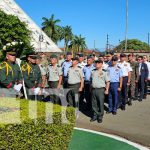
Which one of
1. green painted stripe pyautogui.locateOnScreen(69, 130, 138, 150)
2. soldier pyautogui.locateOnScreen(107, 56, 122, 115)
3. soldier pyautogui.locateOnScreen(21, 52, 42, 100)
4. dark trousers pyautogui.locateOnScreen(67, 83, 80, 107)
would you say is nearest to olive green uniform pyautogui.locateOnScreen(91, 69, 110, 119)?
dark trousers pyautogui.locateOnScreen(67, 83, 80, 107)

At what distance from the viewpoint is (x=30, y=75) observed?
33.1 feet


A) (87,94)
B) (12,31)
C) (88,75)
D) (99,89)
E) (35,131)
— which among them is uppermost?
(12,31)

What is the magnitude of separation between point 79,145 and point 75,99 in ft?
11.7

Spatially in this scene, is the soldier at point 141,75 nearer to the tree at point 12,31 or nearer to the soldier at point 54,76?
the soldier at point 54,76

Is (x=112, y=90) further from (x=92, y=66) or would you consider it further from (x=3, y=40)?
(x=3, y=40)

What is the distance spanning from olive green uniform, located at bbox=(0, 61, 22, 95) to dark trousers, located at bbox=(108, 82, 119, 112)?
3595mm

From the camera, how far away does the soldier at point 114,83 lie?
11523mm

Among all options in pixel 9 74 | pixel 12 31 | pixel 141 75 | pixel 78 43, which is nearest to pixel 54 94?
pixel 9 74

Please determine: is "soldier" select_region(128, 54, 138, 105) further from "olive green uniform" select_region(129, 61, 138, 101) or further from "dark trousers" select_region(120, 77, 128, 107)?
"dark trousers" select_region(120, 77, 128, 107)

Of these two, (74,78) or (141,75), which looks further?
(141,75)

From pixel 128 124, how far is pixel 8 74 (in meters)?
3.54

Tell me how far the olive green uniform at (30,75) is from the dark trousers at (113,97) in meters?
2.45

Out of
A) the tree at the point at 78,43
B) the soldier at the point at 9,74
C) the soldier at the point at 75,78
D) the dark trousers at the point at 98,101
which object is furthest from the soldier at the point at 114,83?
the tree at the point at 78,43

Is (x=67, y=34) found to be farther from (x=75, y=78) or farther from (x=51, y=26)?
(x=75, y=78)
